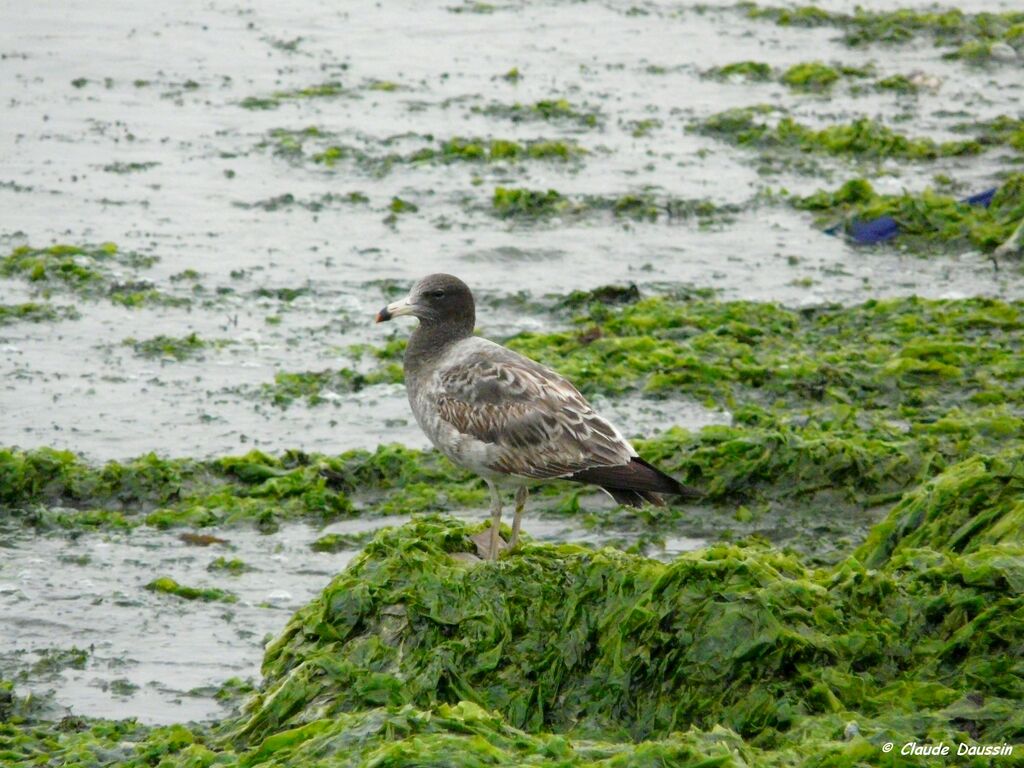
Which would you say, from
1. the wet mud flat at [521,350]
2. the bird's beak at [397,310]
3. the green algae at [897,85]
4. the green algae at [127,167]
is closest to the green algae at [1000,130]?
the wet mud flat at [521,350]

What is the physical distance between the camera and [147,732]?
622 centimetres

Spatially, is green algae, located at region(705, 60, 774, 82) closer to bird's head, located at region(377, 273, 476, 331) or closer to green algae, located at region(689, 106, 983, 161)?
green algae, located at region(689, 106, 983, 161)

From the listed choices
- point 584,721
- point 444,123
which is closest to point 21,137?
point 444,123

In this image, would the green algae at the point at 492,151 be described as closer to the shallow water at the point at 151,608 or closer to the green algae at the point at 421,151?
the green algae at the point at 421,151

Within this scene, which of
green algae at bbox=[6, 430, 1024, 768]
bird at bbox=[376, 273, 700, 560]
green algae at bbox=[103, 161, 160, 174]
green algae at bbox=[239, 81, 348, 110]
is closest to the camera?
green algae at bbox=[6, 430, 1024, 768]

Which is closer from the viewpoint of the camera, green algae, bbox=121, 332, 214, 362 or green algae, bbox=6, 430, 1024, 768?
green algae, bbox=6, 430, 1024, 768

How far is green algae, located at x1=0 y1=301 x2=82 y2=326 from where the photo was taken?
11.0 m

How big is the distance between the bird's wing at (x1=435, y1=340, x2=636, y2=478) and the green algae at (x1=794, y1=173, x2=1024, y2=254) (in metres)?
6.91

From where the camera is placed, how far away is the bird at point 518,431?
690 cm

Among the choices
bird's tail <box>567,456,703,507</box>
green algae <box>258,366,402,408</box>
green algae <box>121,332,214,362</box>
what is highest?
bird's tail <box>567,456,703,507</box>

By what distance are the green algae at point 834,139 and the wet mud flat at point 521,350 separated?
50mm

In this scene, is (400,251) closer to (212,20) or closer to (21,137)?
(21,137)

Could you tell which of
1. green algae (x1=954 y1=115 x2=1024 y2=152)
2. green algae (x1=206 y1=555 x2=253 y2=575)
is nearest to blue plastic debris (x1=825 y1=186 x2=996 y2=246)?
green algae (x1=954 y1=115 x2=1024 y2=152)

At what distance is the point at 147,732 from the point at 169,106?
11054 mm
